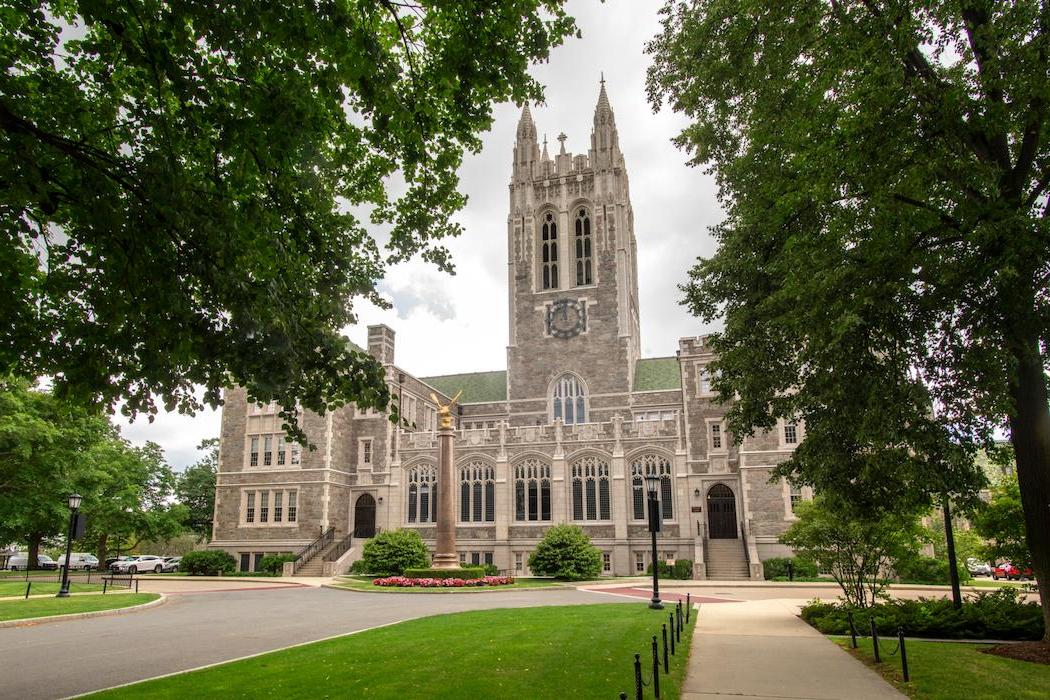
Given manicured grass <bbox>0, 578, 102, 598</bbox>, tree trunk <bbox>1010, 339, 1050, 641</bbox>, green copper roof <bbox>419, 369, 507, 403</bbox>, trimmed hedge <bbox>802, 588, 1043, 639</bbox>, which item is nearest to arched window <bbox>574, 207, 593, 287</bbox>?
green copper roof <bbox>419, 369, 507, 403</bbox>

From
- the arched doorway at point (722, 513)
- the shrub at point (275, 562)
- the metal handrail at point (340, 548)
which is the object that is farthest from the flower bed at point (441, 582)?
the arched doorway at point (722, 513)

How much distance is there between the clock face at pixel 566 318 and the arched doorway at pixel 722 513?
50.9 feet

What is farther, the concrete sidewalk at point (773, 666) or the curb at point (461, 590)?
the curb at point (461, 590)

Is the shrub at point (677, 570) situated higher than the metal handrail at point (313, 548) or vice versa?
the metal handrail at point (313, 548)

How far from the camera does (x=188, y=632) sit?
16.2 meters

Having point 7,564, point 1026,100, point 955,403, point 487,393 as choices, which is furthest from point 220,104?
point 7,564

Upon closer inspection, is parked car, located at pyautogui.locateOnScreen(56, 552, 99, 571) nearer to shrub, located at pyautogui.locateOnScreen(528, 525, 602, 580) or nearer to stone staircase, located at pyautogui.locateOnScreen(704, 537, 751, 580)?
shrub, located at pyautogui.locateOnScreen(528, 525, 602, 580)

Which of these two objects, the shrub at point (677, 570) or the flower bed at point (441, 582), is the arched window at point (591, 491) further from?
the flower bed at point (441, 582)

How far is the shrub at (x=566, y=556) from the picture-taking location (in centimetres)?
3503

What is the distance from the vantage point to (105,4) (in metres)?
6.74

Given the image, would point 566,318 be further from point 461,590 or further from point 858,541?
point 858,541

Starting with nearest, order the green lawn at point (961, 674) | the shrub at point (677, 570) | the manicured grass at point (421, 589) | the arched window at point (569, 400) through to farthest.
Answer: the green lawn at point (961, 674)
the manicured grass at point (421, 589)
the shrub at point (677, 570)
the arched window at point (569, 400)

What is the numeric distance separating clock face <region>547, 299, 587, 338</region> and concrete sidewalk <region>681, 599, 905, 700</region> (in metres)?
34.8

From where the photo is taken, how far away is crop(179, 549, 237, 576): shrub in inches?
1681
